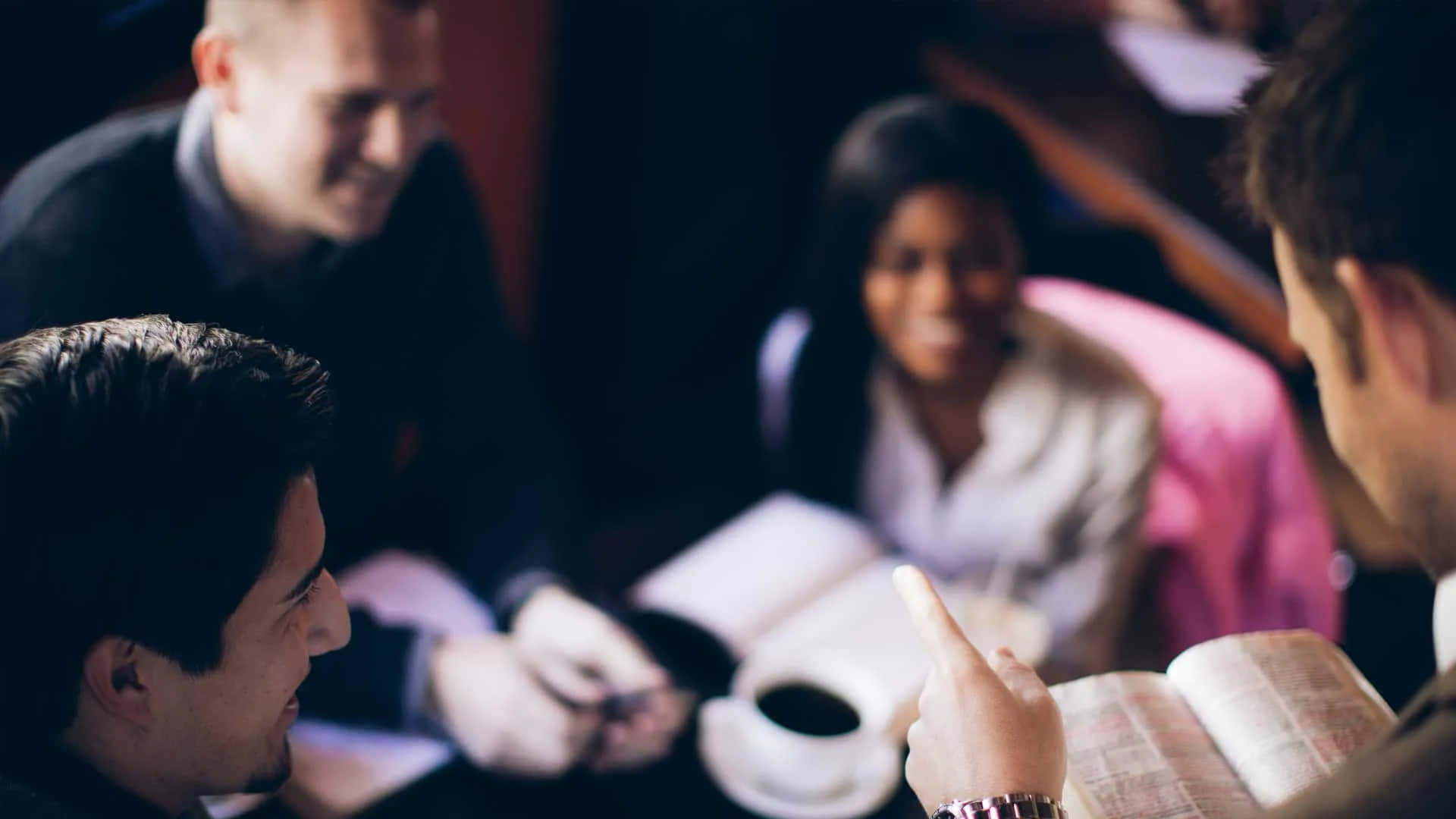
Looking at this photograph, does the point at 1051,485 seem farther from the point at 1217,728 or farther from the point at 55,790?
the point at 55,790

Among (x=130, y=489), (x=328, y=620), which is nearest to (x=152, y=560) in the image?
(x=130, y=489)

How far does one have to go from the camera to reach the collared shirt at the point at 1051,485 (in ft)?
5.22

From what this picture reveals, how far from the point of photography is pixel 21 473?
0.58 meters

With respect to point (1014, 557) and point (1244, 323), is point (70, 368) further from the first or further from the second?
point (1244, 323)

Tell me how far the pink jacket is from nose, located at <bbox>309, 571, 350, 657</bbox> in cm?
121

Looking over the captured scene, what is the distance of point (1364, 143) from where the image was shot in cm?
72

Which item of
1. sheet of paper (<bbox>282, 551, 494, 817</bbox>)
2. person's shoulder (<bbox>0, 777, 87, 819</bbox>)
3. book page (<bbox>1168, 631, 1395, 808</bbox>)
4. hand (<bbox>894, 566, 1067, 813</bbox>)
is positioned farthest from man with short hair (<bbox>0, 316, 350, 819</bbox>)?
book page (<bbox>1168, 631, 1395, 808</bbox>)

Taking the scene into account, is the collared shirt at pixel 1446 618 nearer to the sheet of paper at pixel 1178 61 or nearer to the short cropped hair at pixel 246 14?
the short cropped hair at pixel 246 14

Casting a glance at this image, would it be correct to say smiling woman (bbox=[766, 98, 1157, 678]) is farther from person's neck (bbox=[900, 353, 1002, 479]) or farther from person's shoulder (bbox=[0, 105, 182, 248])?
person's shoulder (bbox=[0, 105, 182, 248])

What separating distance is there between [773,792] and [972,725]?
1.11 feet

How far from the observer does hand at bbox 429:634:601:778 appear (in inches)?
41.7

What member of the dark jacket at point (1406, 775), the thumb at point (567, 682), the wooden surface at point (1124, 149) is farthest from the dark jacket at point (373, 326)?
the wooden surface at point (1124, 149)

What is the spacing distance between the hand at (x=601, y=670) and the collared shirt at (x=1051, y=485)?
59 cm

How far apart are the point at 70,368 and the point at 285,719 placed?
29cm
